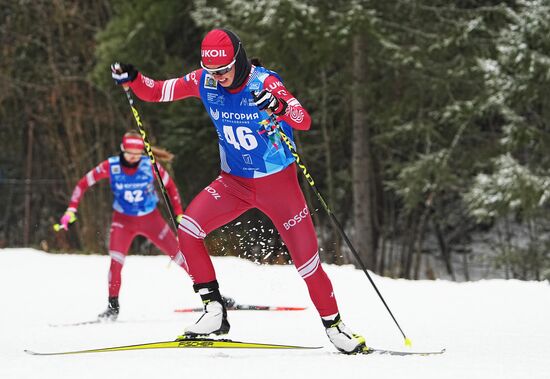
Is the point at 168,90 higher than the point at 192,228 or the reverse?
higher

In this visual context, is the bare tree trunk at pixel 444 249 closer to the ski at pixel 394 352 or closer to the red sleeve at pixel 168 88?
the ski at pixel 394 352

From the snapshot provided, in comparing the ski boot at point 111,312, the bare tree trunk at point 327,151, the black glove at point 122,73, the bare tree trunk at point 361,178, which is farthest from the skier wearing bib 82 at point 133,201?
the bare tree trunk at point 327,151

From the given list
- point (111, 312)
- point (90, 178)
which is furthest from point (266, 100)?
point (90, 178)

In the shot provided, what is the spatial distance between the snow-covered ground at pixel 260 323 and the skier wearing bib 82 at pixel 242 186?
29 cm

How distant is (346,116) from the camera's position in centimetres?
1628

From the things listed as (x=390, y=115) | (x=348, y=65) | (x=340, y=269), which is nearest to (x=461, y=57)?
(x=390, y=115)

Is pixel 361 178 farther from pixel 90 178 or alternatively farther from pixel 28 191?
pixel 28 191

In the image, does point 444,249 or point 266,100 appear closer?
point 266,100

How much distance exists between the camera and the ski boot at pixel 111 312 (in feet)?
26.9

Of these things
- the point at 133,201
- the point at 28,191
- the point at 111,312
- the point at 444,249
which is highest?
the point at 133,201

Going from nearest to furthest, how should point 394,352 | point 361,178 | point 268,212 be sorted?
1. point 394,352
2. point 268,212
3. point 361,178

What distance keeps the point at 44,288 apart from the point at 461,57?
21.4 ft

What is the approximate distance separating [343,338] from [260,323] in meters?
2.18

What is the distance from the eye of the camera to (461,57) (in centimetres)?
1319
